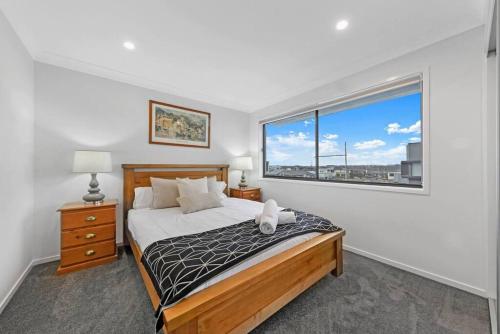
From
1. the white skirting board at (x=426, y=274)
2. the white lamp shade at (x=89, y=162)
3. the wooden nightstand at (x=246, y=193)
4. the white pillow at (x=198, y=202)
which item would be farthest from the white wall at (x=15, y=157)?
the white skirting board at (x=426, y=274)

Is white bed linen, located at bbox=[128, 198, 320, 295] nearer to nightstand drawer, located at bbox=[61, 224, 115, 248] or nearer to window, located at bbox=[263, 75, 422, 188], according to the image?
nightstand drawer, located at bbox=[61, 224, 115, 248]

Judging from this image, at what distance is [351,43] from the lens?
6.70ft

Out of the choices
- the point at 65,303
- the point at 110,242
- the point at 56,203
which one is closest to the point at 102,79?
the point at 56,203

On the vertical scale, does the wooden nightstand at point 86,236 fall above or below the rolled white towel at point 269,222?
below

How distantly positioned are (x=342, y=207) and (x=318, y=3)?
2301 millimetres

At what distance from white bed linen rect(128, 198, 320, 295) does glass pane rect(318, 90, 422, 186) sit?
1.37m

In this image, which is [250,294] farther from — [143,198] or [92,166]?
[92,166]

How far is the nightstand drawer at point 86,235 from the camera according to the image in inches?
80.7

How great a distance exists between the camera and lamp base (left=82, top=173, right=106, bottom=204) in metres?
2.28

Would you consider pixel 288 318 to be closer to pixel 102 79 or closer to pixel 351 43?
pixel 351 43

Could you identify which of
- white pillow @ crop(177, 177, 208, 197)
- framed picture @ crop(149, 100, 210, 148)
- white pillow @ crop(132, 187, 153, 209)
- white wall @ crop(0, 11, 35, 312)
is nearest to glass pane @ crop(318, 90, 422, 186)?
white pillow @ crop(177, 177, 208, 197)

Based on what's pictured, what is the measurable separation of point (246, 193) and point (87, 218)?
7.51 feet

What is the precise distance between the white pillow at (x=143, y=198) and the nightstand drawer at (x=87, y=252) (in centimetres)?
50

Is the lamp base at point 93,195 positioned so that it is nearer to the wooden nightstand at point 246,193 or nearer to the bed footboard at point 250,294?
the bed footboard at point 250,294
